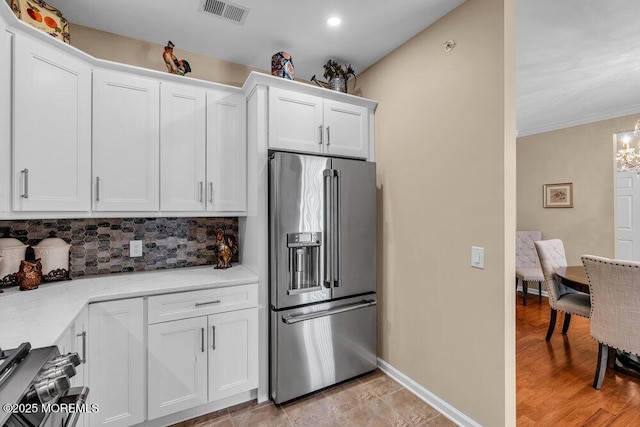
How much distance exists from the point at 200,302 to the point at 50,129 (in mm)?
1353

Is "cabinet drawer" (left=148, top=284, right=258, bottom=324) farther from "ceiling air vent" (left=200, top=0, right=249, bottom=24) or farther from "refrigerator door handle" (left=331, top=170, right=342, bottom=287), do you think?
"ceiling air vent" (left=200, top=0, right=249, bottom=24)

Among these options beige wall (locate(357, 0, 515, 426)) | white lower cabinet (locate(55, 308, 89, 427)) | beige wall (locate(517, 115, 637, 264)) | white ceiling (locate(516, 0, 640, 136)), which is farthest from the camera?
beige wall (locate(517, 115, 637, 264))

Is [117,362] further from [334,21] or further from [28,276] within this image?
[334,21]

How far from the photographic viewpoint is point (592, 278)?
2.34 meters


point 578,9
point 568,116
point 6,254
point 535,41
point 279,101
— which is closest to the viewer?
point 6,254

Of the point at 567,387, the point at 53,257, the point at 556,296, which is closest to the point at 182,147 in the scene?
the point at 53,257

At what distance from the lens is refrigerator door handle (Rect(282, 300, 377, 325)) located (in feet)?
7.08

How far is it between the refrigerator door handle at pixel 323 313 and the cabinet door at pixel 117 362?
3.01 feet

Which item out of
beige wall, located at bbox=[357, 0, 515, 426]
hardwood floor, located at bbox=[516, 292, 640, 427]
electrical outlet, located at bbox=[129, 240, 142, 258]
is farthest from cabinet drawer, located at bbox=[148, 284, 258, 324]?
hardwood floor, located at bbox=[516, 292, 640, 427]

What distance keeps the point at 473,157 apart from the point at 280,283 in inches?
60.3

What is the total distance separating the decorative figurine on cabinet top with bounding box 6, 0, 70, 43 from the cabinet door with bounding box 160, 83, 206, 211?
2.01 ft

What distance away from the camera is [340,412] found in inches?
82.4

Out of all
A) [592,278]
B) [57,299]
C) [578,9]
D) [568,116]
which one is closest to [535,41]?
[578,9]

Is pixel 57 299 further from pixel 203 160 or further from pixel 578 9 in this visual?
pixel 578 9
